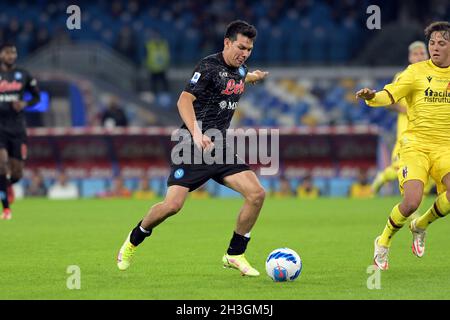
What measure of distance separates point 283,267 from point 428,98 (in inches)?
94.2

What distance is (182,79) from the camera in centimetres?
3359

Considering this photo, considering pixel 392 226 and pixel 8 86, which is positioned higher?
pixel 8 86

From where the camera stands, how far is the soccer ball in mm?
9219

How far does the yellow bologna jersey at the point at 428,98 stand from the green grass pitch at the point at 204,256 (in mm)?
1303

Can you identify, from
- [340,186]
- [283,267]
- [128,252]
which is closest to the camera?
[283,267]

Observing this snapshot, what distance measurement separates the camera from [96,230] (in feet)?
50.3

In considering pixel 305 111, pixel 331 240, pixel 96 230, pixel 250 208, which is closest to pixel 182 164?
pixel 250 208

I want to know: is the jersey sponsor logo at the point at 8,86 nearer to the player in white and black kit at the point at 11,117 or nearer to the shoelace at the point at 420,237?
the player in white and black kit at the point at 11,117

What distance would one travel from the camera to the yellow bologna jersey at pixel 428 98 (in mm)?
10195

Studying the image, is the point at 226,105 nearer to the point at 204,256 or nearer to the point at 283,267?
the point at 283,267

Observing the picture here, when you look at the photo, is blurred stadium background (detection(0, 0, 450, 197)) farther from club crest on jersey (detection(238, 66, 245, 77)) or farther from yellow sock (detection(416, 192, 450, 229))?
club crest on jersey (detection(238, 66, 245, 77))
